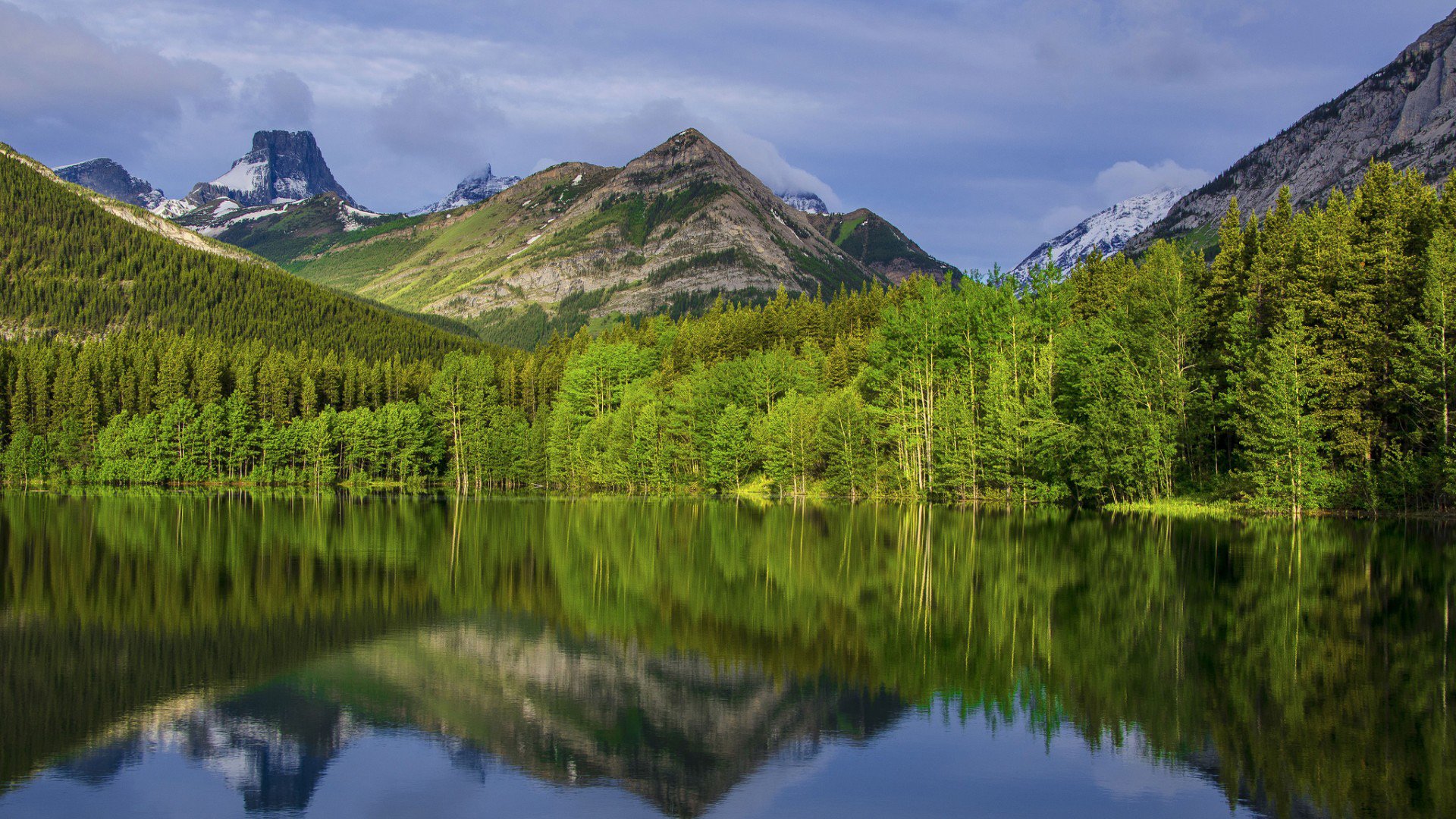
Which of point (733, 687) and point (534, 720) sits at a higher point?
point (733, 687)

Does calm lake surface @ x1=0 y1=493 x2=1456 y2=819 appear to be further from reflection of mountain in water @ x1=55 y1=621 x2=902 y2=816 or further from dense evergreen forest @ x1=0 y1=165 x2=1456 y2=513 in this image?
dense evergreen forest @ x1=0 y1=165 x2=1456 y2=513

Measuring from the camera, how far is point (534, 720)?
16906 mm

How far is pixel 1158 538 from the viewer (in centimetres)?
4484

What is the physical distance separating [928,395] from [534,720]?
71.4m

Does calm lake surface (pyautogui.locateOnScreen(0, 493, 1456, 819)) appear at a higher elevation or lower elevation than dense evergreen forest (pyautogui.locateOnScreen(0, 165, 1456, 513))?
lower

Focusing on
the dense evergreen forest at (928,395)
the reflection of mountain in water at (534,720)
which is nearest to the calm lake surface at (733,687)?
the reflection of mountain in water at (534,720)

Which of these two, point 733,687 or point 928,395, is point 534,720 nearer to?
point 733,687

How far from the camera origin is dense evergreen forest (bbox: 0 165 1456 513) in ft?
188

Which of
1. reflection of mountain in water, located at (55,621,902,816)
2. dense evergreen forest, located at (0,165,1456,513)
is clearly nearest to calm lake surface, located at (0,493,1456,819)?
reflection of mountain in water, located at (55,621,902,816)

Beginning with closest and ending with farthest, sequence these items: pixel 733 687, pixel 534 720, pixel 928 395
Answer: pixel 534 720, pixel 733 687, pixel 928 395

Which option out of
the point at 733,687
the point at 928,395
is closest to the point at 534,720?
the point at 733,687

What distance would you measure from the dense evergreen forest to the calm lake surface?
2297 cm

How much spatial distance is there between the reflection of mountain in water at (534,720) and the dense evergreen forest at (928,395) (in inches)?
1941

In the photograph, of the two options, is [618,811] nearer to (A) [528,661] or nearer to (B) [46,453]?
(A) [528,661]
